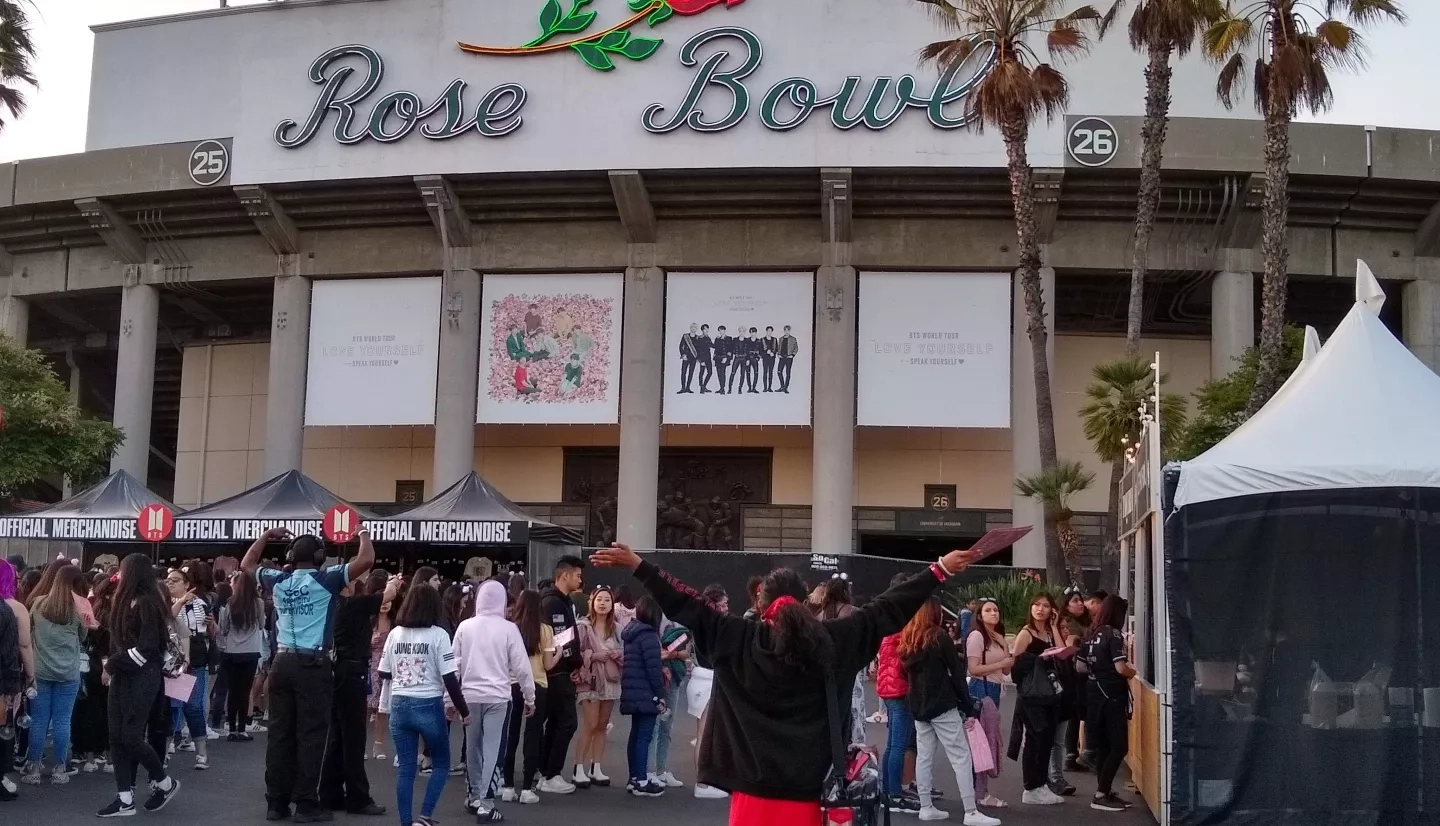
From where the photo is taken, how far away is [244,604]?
1315 centimetres

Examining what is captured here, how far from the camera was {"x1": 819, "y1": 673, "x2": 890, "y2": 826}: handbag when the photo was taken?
499 centimetres

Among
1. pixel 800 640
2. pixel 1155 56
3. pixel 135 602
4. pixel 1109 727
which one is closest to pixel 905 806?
pixel 1109 727

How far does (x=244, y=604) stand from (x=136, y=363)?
24001 mm

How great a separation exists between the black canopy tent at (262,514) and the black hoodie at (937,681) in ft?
45.0

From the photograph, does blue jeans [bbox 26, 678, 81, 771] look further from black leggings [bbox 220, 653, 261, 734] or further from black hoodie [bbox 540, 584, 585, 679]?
black hoodie [bbox 540, 584, 585, 679]

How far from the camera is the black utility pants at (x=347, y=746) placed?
968cm

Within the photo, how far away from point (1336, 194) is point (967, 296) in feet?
28.4

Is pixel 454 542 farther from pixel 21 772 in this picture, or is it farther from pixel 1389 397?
pixel 1389 397

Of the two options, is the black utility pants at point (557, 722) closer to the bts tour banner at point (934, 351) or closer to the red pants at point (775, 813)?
the red pants at point (775, 813)

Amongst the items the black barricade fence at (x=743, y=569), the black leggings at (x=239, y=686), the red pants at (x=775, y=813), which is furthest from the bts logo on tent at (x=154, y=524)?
the red pants at (x=775, y=813)

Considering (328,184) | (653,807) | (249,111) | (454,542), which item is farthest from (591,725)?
(249,111)

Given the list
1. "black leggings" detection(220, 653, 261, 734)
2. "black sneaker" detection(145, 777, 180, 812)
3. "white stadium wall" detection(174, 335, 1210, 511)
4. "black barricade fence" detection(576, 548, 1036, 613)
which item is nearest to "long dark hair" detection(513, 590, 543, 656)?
"black sneaker" detection(145, 777, 180, 812)

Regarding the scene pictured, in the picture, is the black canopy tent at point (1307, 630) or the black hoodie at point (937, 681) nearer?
the black canopy tent at point (1307, 630)

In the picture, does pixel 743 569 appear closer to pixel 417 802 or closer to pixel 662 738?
pixel 662 738
